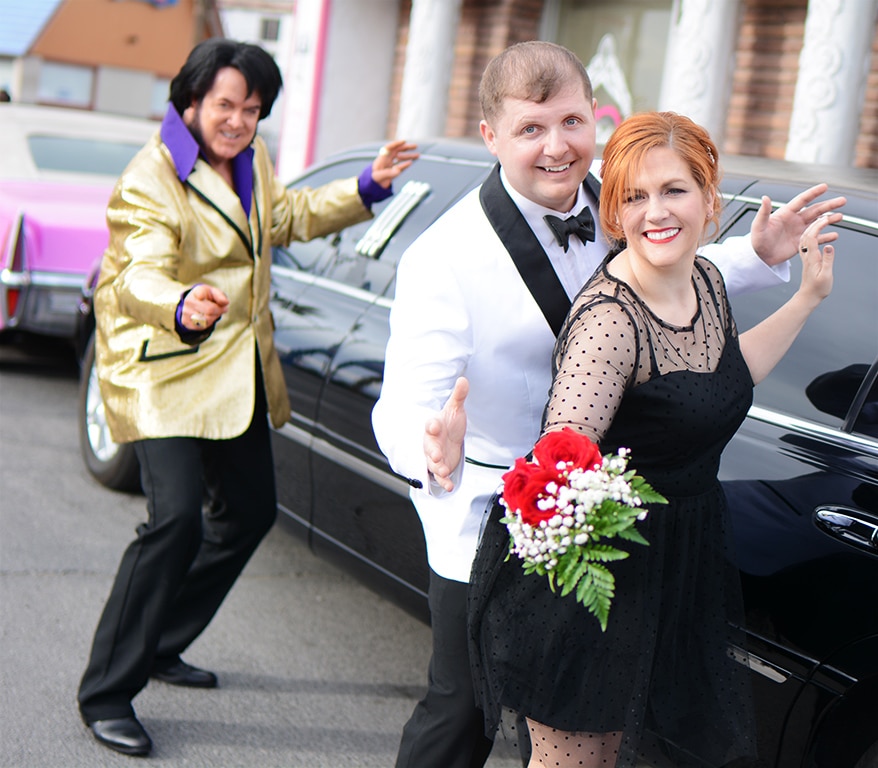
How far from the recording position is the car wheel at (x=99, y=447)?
17.9 ft

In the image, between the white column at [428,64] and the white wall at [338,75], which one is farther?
the white wall at [338,75]

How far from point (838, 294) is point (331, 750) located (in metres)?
1.87

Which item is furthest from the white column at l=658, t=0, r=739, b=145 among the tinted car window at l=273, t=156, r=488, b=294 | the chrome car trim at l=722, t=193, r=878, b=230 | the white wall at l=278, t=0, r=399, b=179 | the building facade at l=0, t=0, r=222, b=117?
the building facade at l=0, t=0, r=222, b=117

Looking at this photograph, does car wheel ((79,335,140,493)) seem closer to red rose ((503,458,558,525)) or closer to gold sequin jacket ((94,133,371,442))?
gold sequin jacket ((94,133,371,442))

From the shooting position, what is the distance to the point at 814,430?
274 centimetres

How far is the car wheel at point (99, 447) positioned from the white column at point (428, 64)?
6092 mm

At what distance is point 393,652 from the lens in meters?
4.20

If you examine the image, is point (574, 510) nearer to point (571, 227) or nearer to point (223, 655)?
point (571, 227)

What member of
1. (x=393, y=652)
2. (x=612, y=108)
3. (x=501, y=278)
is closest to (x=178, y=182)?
(x=501, y=278)

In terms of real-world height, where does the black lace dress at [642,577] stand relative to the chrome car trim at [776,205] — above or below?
below

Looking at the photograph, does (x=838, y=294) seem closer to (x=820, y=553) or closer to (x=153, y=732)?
(x=820, y=553)

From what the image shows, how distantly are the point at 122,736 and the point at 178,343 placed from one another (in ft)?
3.51

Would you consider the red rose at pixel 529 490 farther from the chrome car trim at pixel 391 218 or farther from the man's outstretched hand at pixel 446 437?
the chrome car trim at pixel 391 218

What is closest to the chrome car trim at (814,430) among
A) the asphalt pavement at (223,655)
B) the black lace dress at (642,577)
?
the black lace dress at (642,577)
